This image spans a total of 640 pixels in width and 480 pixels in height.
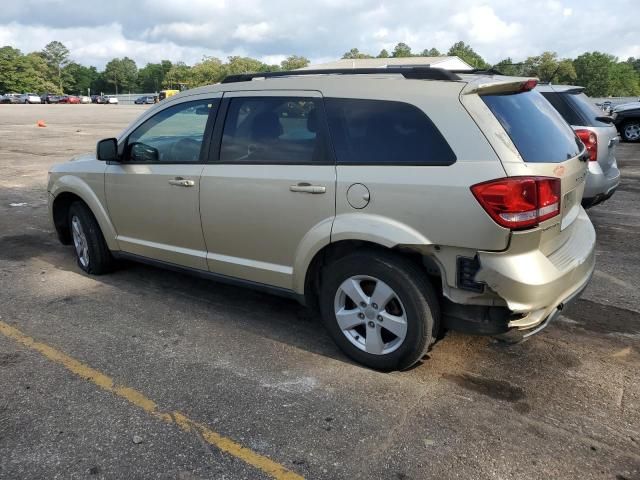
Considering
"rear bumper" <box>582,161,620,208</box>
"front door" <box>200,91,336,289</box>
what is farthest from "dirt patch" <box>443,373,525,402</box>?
"rear bumper" <box>582,161,620,208</box>

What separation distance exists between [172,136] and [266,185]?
1259mm

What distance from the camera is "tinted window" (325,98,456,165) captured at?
9.96 feet

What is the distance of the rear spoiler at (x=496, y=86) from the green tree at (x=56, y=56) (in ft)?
486

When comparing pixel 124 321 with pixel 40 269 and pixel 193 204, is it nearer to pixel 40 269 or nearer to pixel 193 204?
pixel 193 204

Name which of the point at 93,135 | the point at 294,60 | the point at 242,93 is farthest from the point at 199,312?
the point at 294,60

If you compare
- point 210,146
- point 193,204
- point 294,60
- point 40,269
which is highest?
point 294,60

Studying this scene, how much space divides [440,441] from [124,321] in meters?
2.60

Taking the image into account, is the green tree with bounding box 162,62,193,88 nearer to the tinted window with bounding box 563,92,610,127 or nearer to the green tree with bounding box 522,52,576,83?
the green tree with bounding box 522,52,576,83

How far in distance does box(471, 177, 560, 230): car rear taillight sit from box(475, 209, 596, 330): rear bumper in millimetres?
171

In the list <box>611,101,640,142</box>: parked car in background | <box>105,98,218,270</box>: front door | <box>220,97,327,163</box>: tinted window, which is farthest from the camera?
<box>611,101,640,142</box>: parked car in background

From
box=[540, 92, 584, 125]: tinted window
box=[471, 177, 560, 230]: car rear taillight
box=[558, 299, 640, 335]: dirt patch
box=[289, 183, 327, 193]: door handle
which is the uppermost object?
box=[540, 92, 584, 125]: tinted window

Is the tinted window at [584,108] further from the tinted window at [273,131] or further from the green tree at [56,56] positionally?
the green tree at [56,56]

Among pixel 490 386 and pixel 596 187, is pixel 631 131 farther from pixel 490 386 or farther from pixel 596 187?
pixel 490 386

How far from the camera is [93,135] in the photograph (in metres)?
22.4
